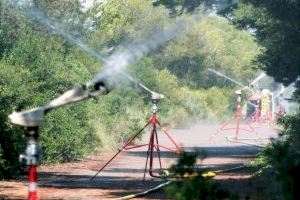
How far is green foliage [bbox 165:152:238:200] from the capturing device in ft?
25.6

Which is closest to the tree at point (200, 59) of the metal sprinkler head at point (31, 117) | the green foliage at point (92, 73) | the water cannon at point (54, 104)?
the green foliage at point (92, 73)

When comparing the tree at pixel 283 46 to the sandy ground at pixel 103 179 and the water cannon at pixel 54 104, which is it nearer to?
the sandy ground at pixel 103 179

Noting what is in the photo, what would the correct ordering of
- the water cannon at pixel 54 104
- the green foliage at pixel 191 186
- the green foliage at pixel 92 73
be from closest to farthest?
1. the green foliage at pixel 191 186
2. the water cannon at pixel 54 104
3. the green foliage at pixel 92 73

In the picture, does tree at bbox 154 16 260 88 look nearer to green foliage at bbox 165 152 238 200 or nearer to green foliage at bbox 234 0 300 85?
green foliage at bbox 234 0 300 85

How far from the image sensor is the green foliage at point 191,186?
25.6 feet

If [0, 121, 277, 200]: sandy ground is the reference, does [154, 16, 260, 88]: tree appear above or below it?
above

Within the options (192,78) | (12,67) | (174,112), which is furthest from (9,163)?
(192,78)

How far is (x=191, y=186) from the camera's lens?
25.8 feet

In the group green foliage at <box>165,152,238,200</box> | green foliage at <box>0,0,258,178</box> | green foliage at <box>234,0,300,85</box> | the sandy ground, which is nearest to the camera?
green foliage at <box>165,152,238,200</box>

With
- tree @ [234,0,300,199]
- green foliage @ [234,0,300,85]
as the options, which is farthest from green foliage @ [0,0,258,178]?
green foliage @ [234,0,300,85]

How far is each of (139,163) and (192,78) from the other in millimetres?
46511

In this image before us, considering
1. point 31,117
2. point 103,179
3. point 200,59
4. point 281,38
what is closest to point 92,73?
point 281,38

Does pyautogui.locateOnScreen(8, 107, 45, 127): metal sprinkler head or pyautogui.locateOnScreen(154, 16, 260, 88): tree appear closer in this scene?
pyautogui.locateOnScreen(8, 107, 45, 127): metal sprinkler head

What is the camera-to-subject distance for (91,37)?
5219 cm
